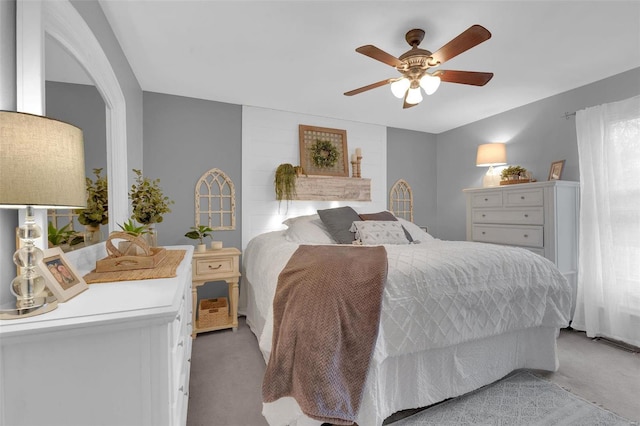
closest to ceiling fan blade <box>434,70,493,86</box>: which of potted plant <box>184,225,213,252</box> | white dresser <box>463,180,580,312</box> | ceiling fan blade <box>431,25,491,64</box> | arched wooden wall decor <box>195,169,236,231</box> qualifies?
ceiling fan blade <box>431,25,491,64</box>

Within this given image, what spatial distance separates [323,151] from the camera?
388 centimetres

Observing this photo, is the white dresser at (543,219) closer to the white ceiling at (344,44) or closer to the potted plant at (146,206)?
the white ceiling at (344,44)

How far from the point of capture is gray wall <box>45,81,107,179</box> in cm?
115

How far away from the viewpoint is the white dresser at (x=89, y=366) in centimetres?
72

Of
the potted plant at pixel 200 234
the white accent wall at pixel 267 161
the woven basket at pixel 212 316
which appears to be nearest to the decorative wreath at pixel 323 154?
the white accent wall at pixel 267 161

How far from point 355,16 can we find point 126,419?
7.67 ft

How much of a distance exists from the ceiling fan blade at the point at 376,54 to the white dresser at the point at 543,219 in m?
2.12

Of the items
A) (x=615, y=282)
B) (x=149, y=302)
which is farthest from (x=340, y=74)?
(x=615, y=282)

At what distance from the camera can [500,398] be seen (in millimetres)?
1789

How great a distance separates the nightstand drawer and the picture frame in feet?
11.8

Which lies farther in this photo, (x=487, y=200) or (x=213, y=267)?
(x=487, y=200)

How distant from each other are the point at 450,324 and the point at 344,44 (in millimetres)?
2116

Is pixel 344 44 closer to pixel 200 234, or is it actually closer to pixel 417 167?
pixel 200 234

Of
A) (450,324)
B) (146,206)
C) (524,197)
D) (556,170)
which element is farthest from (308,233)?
(556,170)
